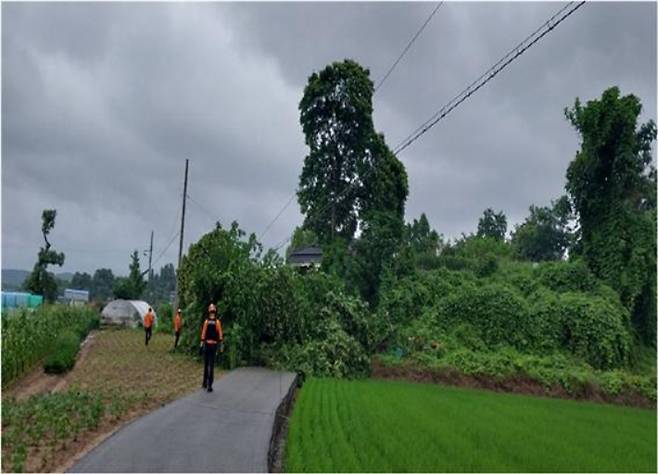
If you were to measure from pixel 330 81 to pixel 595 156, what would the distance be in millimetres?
15107

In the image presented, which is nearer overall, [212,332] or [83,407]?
[83,407]

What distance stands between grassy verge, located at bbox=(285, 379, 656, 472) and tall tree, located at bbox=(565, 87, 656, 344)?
11524mm

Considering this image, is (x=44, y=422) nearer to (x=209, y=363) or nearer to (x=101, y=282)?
(x=209, y=363)

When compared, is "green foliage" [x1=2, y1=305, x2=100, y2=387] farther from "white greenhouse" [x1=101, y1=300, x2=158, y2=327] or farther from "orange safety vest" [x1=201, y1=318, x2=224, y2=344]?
"white greenhouse" [x1=101, y1=300, x2=158, y2=327]

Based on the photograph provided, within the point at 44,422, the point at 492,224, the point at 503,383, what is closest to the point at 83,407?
the point at 44,422

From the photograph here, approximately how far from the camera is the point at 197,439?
7.80 m

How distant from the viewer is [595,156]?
28.7 meters

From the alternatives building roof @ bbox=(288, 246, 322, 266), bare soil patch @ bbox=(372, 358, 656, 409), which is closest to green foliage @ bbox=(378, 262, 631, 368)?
bare soil patch @ bbox=(372, 358, 656, 409)

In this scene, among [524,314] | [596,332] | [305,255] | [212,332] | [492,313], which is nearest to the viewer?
[212,332]

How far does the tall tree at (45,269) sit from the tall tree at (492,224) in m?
63.8

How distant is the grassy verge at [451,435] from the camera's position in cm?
846

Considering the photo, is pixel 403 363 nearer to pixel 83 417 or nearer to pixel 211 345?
pixel 211 345

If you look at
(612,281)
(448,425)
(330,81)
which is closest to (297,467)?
(448,425)

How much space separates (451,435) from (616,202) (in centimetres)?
2155
